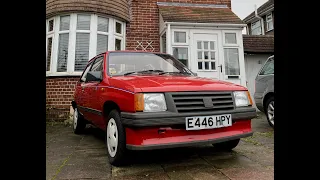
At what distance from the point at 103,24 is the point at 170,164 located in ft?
21.0

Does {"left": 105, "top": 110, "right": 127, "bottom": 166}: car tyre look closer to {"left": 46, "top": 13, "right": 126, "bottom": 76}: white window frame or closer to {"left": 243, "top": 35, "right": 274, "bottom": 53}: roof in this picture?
{"left": 46, "top": 13, "right": 126, "bottom": 76}: white window frame

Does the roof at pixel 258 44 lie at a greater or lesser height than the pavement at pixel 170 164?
greater

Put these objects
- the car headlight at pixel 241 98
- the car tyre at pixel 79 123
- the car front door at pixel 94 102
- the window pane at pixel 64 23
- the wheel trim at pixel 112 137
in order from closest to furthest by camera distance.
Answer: the wheel trim at pixel 112 137 < the car headlight at pixel 241 98 < the car front door at pixel 94 102 < the car tyre at pixel 79 123 < the window pane at pixel 64 23

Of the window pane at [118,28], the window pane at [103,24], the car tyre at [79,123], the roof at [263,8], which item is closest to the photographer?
the car tyre at [79,123]

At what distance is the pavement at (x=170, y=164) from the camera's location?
2.44 meters

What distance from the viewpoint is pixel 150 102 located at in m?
2.45

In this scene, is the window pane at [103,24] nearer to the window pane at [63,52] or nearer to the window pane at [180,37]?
the window pane at [63,52]

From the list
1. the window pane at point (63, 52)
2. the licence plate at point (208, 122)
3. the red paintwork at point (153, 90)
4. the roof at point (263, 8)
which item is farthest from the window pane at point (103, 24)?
the roof at point (263, 8)

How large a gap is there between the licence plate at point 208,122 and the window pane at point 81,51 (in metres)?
5.95

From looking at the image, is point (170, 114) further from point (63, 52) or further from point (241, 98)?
point (63, 52)

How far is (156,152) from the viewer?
3371 mm

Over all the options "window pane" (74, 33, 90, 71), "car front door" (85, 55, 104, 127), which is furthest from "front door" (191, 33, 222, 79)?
"car front door" (85, 55, 104, 127)

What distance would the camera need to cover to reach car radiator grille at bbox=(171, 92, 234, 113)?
250 cm
